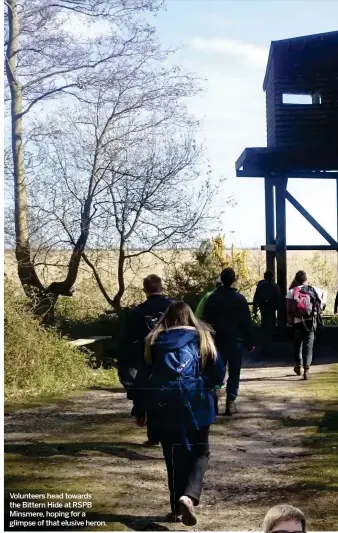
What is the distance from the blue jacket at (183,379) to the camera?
366cm

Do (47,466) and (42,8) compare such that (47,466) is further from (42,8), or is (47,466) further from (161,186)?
(42,8)

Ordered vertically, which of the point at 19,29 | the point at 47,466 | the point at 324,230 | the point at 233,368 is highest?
the point at 19,29

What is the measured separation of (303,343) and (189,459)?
193cm

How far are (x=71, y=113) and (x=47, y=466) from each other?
88.0 inches

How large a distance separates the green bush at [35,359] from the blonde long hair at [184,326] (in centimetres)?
139

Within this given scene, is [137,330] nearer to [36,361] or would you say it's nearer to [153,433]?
[153,433]

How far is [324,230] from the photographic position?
17.1 feet

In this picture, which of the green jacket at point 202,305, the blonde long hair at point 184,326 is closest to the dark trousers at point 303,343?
the green jacket at point 202,305

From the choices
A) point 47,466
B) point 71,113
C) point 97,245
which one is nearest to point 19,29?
point 71,113

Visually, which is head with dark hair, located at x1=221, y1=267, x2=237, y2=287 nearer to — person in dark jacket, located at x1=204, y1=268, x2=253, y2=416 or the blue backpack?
person in dark jacket, located at x1=204, y1=268, x2=253, y2=416

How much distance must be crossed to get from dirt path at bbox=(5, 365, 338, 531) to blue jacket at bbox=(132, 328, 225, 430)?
2.00ft

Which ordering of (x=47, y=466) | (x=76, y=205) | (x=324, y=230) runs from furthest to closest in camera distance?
(x=324, y=230)
(x=76, y=205)
(x=47, y=466)

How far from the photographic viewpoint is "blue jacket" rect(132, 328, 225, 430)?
3664mm

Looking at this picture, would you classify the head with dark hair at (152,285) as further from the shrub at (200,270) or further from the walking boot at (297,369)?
the walking boot at (297,369)
